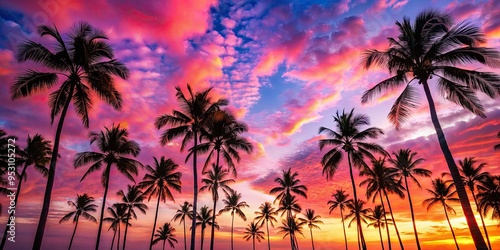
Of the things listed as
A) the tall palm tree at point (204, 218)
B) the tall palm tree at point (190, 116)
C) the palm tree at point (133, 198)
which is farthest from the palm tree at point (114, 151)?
the tall palm tree at point (204, 218)

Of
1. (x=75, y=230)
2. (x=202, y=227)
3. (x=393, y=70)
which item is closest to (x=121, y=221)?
(x=75, y=230)

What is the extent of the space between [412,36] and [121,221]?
194 feet

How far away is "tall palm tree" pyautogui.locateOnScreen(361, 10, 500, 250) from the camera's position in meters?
12.1

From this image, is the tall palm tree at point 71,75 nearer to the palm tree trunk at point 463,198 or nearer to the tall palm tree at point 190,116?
the tall palm tree at point 190,116

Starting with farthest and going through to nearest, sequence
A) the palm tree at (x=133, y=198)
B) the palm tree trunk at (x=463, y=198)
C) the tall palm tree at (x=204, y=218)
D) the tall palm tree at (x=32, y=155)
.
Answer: the tall palm tree at (x=204, y=218)
the palm tree at (x=133, y=198)
the tall palm tree at (x=32, y=155)
the palm tree trunk at (x=463, y=198)

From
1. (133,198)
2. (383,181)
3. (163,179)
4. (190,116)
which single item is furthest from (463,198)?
(133,198)

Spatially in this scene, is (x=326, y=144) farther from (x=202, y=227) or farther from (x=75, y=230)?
(x=75, y=230)

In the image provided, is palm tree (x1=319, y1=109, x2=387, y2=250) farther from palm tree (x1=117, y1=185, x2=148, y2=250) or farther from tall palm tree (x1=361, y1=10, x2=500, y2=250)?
palm tree (x1=117, y1=185, x2=148, y2=250)

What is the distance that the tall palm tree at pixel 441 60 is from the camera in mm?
12117

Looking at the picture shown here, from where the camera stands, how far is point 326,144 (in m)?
26.2

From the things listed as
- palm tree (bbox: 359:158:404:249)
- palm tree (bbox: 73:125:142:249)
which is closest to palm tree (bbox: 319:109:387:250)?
palm tree (bbox: 359:158:404:249)

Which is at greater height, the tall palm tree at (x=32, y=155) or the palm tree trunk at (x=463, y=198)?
the tall palm tree at (x=32, y=155)

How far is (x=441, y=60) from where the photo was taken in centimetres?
1342

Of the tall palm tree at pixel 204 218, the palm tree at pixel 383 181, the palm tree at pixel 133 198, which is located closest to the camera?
the palm tree at pixel 383 181
